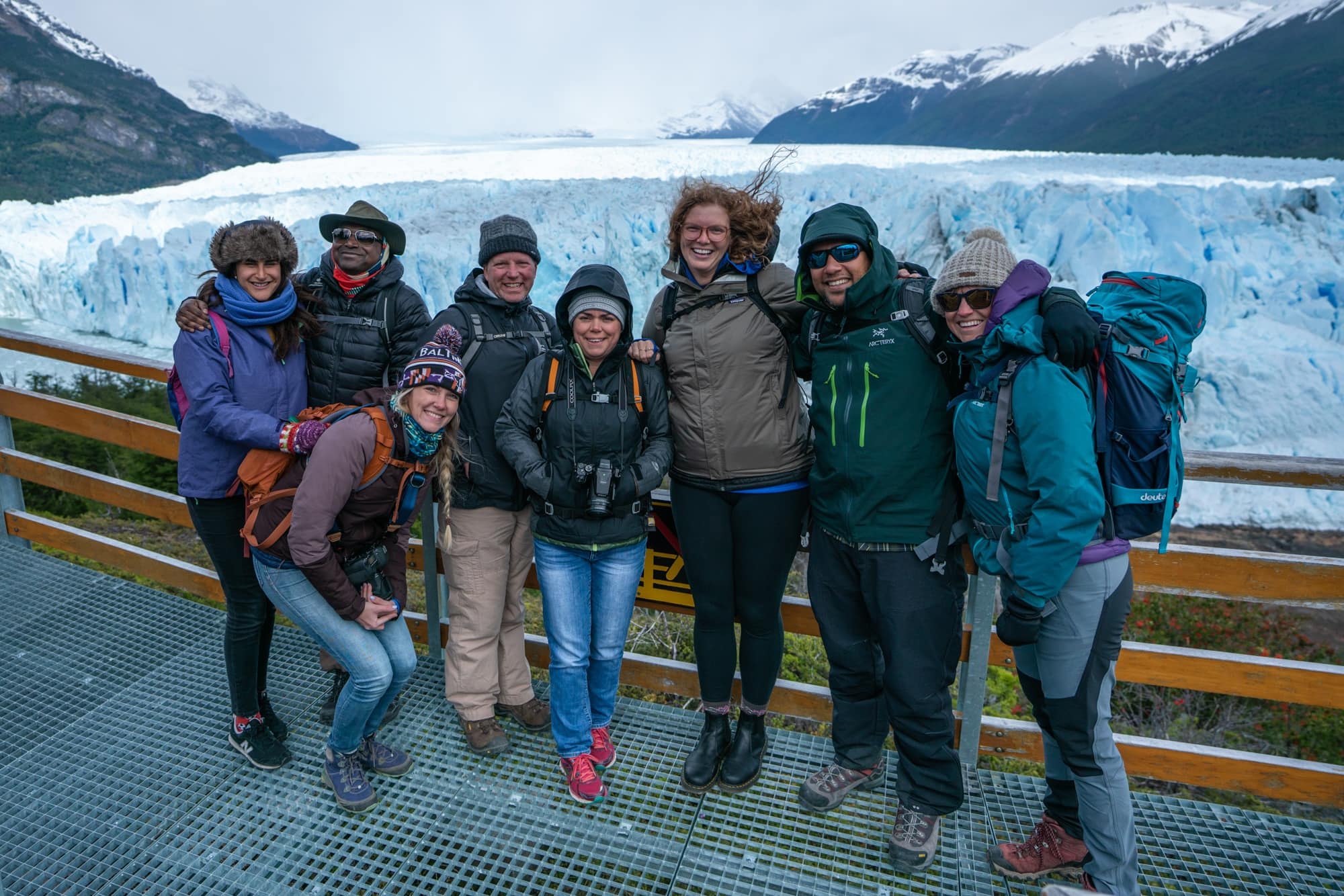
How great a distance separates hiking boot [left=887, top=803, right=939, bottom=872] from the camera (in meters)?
2.15

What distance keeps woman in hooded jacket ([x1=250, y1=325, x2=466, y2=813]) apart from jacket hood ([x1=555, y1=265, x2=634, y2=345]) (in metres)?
0.33

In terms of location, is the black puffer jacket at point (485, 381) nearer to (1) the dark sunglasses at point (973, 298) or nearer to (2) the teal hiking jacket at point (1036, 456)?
(1) the dark sunglasses at point (973, 298)

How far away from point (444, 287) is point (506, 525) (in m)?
14.7

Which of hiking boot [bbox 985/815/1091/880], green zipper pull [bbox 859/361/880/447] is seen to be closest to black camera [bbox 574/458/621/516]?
green zipper pull [bbox 859/361/880/447]

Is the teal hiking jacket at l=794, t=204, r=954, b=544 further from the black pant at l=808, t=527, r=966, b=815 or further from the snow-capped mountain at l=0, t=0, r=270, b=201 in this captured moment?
the snow-capped mountain at l=0, t=0, r=270, b=201

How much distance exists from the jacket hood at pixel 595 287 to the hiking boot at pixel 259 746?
1621mm

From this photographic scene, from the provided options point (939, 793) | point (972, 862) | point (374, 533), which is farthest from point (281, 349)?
point (972, 862)

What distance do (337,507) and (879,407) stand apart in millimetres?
1470

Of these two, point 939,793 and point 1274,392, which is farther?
point 1274,392

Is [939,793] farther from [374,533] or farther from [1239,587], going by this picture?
[374,533]

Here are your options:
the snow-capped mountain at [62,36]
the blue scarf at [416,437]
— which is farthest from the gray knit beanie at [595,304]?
the snow-capped mountain at [62,36]

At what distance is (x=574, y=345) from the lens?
7.64 feet

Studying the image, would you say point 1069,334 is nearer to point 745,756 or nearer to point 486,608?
point 745,756

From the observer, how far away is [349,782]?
238cm
